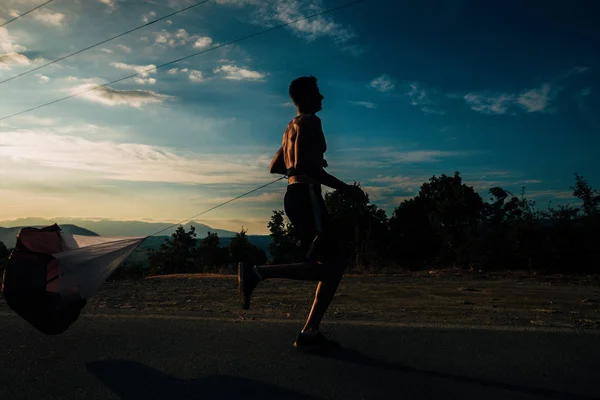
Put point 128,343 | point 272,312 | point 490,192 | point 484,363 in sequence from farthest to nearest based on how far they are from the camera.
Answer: point 490,192, point 272,312, point 128,343, point 484,363

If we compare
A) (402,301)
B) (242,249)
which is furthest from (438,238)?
(242,249)

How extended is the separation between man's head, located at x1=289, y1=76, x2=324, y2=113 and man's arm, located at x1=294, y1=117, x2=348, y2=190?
0.90 feet

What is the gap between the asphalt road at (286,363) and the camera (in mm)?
2766

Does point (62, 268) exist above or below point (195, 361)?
above

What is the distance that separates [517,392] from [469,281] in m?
7.18

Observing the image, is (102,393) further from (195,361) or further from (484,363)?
(484,363)

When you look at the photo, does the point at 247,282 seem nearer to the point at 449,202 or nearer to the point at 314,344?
the point at 314,344

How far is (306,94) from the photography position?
3799 millimetres

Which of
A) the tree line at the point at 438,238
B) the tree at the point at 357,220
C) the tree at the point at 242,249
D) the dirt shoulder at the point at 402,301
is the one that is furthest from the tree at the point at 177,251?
the dirt shoulder at the point at 402,301

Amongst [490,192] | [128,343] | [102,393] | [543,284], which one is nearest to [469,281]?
[543,284]

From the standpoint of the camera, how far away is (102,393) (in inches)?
109

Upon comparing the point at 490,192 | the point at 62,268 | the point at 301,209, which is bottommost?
the point at 62,268

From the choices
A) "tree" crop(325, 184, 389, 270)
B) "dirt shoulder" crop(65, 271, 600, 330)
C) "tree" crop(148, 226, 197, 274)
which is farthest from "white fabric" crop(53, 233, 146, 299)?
"tree" crop(148, 226, 197, 274)

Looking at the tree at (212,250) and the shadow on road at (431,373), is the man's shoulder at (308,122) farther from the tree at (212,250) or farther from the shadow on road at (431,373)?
the tree at (212,250)
